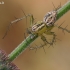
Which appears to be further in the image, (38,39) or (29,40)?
(38,39)

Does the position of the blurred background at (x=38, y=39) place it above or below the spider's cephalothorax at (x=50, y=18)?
below

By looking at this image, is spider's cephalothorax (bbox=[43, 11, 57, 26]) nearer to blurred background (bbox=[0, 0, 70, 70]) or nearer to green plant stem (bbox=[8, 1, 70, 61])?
green plant stem (bbox=[8, 1, 70, 61])

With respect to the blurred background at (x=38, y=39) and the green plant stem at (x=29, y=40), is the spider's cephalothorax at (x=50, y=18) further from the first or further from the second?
the blurred background at (x=38, y=39)

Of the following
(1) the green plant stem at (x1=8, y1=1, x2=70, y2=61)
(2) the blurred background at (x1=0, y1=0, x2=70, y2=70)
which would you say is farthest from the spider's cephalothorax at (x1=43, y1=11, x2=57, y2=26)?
(2) the blurred background at (x1=0, y1=0, x2=70, y2=70)

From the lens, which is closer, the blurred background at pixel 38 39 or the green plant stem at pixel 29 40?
the green plant stem at pixel 29 40

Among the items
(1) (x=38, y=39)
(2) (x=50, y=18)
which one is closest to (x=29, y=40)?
(2) (x=50, y=18)

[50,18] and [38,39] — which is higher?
[50,18]

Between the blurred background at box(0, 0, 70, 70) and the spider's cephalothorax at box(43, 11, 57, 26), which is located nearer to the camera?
the spider's cephalothorax at box(43, 11, 57, 26)

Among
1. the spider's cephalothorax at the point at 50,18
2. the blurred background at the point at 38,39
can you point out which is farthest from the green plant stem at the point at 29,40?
the blurred background at the point at 38,39

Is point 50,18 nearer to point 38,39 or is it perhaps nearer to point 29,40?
point 29,40
